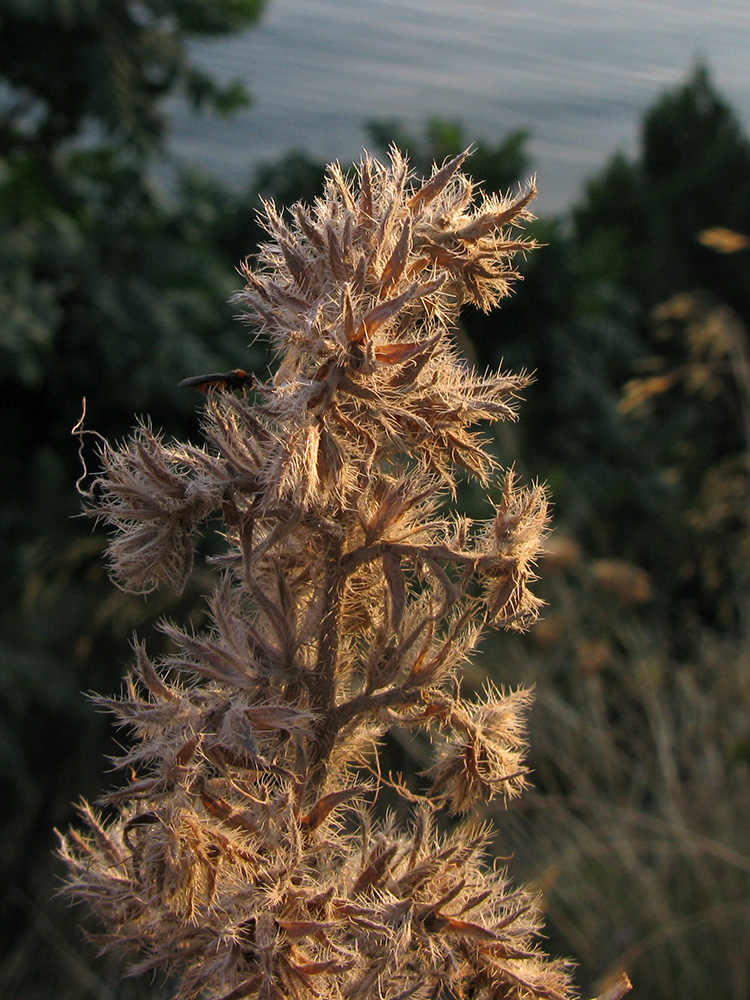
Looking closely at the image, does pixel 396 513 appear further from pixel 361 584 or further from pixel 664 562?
pixel 664 562

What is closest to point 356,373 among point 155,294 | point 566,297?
point 155,294

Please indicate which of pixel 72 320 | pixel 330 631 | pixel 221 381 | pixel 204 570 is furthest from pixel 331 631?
pixel 72 320

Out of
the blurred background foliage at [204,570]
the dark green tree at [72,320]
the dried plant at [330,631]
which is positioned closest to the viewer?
the dried plant at [330,631]

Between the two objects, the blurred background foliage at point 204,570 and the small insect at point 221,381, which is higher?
the small insect at point 221,381

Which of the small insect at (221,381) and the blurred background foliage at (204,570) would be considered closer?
the small insect at (221,381)

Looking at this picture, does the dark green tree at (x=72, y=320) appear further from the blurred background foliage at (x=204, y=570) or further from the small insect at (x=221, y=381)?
the small insect at (x=221, y=381)

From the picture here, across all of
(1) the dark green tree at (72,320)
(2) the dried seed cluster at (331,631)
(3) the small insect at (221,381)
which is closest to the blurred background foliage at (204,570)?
(1) the dark green tree at (72,320)
